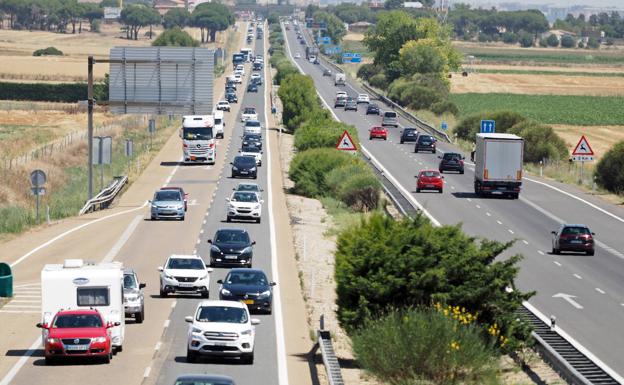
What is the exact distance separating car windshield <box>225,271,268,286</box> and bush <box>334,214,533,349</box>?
22.9 ft

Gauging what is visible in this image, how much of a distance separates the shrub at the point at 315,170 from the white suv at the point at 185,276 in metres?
33.0

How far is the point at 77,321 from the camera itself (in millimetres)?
28219

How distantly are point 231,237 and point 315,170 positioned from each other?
27.7 meters

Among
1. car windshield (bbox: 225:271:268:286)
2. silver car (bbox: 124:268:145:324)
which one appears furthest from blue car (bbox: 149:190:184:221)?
silver car (bbox: 124:268:145:324)

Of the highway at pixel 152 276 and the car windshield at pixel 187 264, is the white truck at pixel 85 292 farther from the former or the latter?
the car windshield at pixel 187 264

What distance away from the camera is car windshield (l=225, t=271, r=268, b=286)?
118 ft

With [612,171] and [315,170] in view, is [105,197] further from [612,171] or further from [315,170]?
[612,171]

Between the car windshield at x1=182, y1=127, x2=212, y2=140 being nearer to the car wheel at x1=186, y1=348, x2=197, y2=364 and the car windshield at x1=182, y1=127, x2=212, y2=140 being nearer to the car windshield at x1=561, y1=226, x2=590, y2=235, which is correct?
the car windshield at x1=561, y1=226, x2=590, y2=235

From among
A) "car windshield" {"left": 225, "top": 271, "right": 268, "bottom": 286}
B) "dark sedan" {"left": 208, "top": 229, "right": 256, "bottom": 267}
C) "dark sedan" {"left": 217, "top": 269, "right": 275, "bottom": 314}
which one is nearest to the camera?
"dark sedan" {"left": 217, "top": 269, "right": 275, "bottom": 314}

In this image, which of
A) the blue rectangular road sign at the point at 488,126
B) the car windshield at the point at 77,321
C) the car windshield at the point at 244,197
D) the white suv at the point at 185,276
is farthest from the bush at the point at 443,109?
the car windshield at the point at 77,321

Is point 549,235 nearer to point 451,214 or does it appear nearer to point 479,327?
point 451,214

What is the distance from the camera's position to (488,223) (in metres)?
58.9

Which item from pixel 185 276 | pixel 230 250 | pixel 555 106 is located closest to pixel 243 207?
pixel 230 250

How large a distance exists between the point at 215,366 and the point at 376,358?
14.9ft
